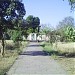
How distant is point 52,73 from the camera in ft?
45.3

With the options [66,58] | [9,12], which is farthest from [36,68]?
[9,12]

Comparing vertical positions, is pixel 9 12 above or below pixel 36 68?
above

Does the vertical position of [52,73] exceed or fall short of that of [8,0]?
it falls short

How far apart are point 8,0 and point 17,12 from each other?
168 cm

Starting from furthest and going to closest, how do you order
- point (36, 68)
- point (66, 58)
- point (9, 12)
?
point (9, 12) → point (66, 58) → point (36, 68)

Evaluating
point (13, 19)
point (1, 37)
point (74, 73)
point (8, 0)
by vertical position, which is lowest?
point (74, 73)

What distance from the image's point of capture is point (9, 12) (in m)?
25.4

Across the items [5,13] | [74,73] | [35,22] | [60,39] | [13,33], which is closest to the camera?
[74,73]

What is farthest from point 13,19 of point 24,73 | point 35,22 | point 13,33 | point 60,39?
point 35,22

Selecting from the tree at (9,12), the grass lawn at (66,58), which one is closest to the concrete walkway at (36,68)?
the grass lawn at (66,58)

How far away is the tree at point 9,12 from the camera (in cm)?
2539

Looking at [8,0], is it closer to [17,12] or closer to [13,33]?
[17,12]

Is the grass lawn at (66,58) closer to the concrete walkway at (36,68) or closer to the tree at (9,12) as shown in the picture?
the concrete walkway at (36,68)

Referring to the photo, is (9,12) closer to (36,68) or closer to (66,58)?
(66,58)
